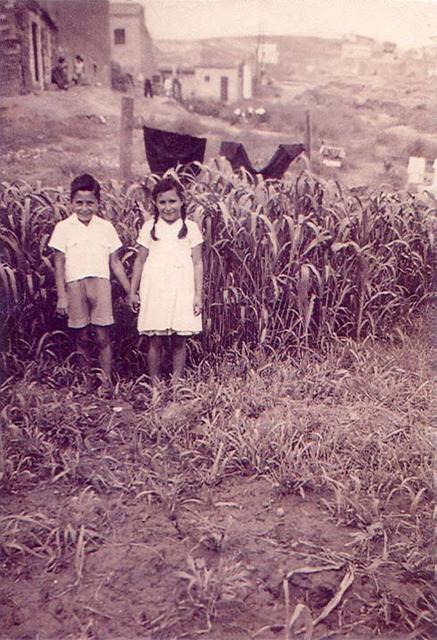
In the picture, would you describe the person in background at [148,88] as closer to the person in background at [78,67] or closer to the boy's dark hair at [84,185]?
the person in background at [78,67]

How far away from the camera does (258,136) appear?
2408 millimetres

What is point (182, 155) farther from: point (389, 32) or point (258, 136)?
point (389, 32)

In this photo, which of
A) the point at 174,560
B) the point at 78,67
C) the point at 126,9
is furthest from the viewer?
the point at 78,67

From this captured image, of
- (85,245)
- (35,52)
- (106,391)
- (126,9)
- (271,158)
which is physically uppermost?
(126,9)

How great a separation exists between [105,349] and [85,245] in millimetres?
425

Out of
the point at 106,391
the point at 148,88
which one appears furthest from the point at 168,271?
the point at 148,88

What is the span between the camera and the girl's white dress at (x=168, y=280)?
249 centimetres

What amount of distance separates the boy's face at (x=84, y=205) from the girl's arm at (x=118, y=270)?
0.17m

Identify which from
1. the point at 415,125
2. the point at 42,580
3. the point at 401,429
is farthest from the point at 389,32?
the point at 42,580

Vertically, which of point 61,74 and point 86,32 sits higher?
point 86,32

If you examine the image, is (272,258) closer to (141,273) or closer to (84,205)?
(141,273)

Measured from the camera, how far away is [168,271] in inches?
98.3

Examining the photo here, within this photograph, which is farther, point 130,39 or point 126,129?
point 126,129

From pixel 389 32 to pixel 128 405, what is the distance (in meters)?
1.65
